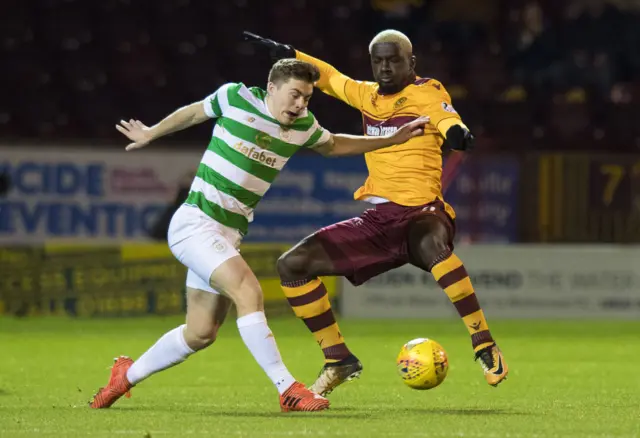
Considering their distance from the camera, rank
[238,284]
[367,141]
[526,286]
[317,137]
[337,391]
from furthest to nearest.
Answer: [526,286]
[337,391]
[367,141]
[317,137]
[238,284]

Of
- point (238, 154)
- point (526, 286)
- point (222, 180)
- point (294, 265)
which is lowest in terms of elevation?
point (526, 286)

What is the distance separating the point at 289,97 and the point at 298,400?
1.44m

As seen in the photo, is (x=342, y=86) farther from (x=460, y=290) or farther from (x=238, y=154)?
(x=238, y=154)

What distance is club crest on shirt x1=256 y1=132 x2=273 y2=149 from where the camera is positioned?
7047 millimetres

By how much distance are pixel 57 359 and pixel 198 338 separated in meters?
3.82

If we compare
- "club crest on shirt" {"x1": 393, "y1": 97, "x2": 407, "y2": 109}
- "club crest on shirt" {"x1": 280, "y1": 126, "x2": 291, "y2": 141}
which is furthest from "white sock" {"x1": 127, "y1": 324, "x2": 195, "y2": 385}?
"club crest on shirt" {"x1": 393, "y1": 97, "x2": 407, "y2": 109}

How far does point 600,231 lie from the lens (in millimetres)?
15328

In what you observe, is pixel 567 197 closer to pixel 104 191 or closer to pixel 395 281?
pixel 395 281

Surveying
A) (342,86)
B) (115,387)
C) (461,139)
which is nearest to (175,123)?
(115,387)

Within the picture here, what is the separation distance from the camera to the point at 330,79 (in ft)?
28.3

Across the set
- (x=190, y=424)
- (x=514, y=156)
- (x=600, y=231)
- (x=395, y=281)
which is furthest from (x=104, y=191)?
(x=190, y=424)

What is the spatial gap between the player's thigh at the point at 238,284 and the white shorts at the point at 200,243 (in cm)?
4

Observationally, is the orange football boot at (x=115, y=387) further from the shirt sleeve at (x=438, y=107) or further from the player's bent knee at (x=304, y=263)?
the shirt sleeve at (x=438, y=107)

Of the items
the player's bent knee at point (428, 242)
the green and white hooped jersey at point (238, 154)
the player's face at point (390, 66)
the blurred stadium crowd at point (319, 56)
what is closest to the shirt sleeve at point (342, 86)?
the player's face at point (390, 66)
